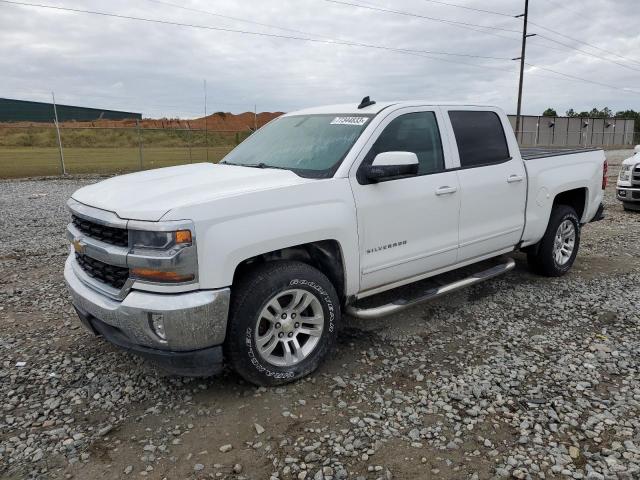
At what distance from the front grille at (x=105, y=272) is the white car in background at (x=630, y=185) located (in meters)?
10.5

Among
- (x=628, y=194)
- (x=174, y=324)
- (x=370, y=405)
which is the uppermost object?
(x=174, y=324)

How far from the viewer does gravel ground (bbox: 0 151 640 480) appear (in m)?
2.68

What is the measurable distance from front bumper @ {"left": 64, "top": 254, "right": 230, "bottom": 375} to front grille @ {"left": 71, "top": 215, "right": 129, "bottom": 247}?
0.33 metres

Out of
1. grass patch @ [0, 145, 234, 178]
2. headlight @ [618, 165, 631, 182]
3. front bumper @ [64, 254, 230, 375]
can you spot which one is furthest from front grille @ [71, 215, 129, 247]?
grass patch @ [0, 145, 234, 178]

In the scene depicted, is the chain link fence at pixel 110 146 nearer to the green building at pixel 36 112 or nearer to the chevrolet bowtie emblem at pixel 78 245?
the green building at pixel 36 112

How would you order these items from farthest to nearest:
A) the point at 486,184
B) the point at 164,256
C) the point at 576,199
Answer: the point at 576,199
the point at 486,184
the point at 164,256

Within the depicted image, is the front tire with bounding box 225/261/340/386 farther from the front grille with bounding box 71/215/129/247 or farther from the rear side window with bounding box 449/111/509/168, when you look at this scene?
the rear side window with bounding box 449/111/509/168

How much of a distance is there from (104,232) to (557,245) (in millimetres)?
4794

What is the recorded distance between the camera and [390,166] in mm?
3557

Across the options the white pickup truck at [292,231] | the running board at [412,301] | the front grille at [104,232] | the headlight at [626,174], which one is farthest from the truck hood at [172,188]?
the headlight at [626,174]

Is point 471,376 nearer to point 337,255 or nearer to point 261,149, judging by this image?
point 337,255

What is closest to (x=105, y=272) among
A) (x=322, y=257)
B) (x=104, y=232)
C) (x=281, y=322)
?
(x=104, y=232)

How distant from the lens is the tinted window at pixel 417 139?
3934mm

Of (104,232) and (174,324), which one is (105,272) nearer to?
(104,232)
